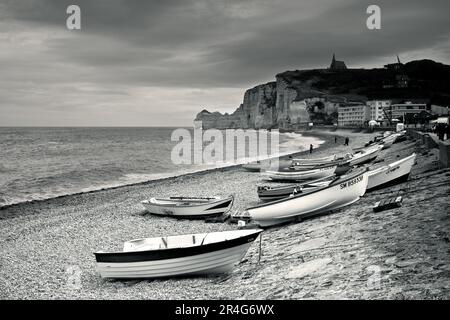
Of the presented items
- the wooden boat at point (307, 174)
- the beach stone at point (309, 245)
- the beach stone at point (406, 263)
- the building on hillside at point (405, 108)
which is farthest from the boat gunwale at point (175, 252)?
the building on hillside at point (405, 108)

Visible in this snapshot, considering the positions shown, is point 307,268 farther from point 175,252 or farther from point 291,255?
point 175,252

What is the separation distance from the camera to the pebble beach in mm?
8797

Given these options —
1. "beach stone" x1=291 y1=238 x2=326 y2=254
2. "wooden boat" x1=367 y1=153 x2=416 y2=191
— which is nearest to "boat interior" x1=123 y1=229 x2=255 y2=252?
"beach stone" x1=291 y1=238 x2=326 y2=254

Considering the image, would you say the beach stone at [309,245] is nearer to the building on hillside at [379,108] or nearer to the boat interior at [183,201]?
the boat interior at [183,201]

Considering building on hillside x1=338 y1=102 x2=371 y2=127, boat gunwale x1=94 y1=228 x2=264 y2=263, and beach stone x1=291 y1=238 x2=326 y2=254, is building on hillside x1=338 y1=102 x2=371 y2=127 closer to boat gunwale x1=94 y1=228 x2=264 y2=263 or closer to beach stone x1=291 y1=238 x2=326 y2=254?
beach stone x1=291 y1=238 x2=326 y2=254

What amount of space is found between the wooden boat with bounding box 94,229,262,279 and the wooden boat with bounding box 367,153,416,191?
965 cm

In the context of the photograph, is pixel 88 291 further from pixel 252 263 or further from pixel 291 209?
pixel 291 209

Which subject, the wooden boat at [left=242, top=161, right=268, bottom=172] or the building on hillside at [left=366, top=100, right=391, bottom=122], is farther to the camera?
the building on hillside at [left=366, top=100, right=391, bottom=122]

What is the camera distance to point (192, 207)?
19797 mm

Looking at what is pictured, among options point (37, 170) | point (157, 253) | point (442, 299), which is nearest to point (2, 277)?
point (157, 253)

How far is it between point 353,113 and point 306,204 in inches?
5853

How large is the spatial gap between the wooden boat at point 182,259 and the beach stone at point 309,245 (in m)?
1.63

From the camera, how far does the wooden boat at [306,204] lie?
1589 cm

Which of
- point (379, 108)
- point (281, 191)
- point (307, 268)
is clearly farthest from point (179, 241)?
point (379, 108)
